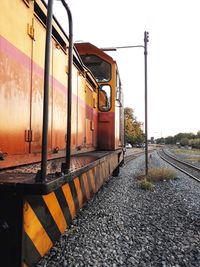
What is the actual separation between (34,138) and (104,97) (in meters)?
4.50

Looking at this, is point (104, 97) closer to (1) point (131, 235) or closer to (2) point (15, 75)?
(1) point (131, 235)

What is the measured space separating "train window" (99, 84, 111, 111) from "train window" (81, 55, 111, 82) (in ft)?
0.68

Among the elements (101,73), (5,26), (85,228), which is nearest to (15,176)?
(5,26)

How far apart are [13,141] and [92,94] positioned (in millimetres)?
4078

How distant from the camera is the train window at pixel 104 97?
7.06m

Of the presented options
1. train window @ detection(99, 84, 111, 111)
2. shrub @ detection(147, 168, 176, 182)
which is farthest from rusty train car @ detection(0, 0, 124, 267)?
shrub @ detection(147, 168, 176, 182)

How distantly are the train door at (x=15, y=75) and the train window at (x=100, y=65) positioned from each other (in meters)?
4.47

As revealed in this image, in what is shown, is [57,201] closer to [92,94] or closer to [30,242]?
[30,242]

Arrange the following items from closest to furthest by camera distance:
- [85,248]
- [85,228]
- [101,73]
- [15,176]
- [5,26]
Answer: [15,176]
[5,26]
[85,248]
[85,228]
[101,73]

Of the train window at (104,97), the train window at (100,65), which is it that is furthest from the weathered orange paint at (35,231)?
the train window at (100,65)

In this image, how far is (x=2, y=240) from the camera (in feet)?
5.89

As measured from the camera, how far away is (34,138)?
280 cm

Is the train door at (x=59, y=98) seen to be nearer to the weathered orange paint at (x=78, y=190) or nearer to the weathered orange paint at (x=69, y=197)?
the weathered orange paint at (x=78, y=190)

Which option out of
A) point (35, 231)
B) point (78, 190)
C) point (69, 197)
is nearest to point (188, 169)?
point (78, 190)
